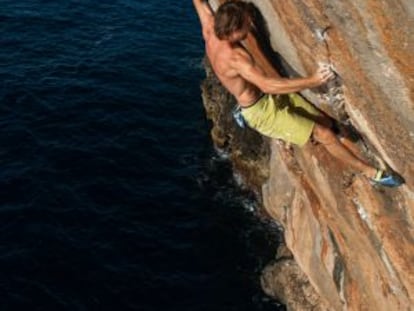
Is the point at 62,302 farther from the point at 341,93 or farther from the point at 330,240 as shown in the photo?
the point at 341,93

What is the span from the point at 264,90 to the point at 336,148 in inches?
91.6

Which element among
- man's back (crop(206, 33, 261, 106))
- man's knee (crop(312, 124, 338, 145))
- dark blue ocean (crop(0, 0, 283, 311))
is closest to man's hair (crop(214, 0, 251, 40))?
man's back (crop(206, 33, 261, 106))

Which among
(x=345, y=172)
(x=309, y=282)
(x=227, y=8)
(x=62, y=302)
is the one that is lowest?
(x=62, y=302)

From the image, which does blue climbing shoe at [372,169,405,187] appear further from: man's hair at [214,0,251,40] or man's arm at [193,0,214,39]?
man's arm at [193,0,214,39]

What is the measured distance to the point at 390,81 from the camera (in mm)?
12852

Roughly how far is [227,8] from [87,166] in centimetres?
2317

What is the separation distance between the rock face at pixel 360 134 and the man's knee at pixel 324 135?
37cm

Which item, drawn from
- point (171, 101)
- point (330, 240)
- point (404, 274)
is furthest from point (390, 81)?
point (171, 101)

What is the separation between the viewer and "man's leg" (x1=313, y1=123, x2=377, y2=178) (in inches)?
583

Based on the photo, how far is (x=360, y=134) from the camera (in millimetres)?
14938

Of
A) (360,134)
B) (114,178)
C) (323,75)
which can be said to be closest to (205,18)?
(323,75)

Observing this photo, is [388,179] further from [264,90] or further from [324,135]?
[264,90]

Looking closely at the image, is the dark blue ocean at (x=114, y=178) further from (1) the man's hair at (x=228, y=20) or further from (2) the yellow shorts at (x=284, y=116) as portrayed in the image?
(1) the man's hair at (x=228, y=20)

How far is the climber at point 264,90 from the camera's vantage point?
1376 cm
